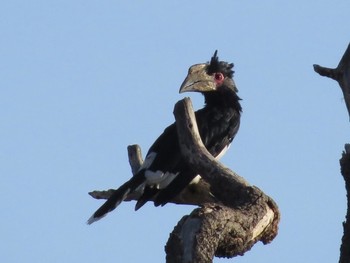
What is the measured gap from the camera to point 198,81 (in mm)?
8781

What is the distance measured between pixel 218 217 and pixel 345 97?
33.4 inches

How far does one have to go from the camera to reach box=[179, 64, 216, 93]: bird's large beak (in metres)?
8.46

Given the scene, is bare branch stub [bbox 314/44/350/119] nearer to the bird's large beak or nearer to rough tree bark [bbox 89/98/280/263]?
rough tree bark [bbox 89/98/280/263]

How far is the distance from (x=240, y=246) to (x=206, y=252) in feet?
1.64

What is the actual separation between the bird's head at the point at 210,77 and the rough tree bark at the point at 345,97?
127 inches

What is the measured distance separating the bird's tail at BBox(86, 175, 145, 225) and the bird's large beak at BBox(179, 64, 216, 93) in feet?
3.71

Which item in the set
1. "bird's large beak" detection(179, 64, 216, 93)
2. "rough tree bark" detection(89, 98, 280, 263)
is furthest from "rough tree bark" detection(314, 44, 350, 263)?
"bird's large beak" detection(179, 64, 216, 93)

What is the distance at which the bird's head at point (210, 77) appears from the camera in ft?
28.2

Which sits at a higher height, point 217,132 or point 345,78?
point 217,132

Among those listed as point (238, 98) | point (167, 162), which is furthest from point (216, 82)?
point (167, 162)

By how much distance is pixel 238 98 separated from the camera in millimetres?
9328

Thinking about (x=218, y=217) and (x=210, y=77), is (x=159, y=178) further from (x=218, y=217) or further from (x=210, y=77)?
(x=218, y=217)

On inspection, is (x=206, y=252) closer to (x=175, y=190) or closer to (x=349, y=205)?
(x=349, y=205)

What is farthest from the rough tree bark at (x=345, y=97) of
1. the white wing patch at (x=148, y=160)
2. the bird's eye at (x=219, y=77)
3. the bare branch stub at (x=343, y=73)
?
the bird's eye at (x=219, y=77)
